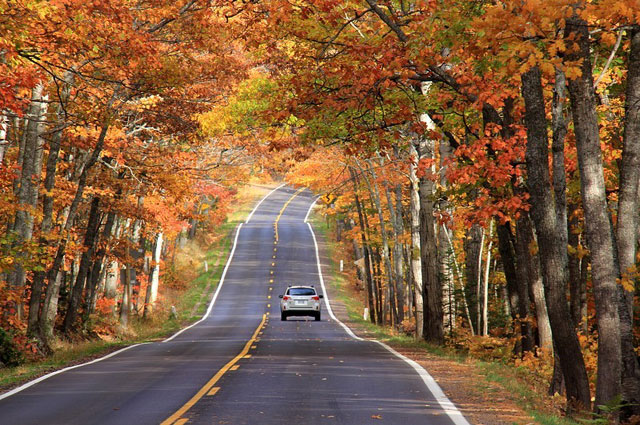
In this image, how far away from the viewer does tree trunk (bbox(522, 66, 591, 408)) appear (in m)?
12.8

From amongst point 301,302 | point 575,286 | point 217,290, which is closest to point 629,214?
point 575,286

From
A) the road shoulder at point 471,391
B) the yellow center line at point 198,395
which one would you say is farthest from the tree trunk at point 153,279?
the yellow center line at point 198,395

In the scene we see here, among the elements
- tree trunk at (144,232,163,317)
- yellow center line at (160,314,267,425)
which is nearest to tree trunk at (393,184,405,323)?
tree trunk at (144,232,163,317)

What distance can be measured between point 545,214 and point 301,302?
32.0m

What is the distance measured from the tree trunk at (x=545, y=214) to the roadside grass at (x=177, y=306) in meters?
9.61

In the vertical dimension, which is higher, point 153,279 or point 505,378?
point 153,279

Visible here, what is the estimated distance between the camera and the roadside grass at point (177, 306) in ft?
68.6

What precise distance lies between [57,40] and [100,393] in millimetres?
5741

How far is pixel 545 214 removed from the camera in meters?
12.8

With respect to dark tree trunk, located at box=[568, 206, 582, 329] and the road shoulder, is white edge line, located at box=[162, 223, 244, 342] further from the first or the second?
dark tree trunk, located at box=[568, 206, 582, 329]

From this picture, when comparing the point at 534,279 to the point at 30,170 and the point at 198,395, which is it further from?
the point at 30,170

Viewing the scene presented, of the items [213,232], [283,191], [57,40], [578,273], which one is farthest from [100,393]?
[283,191]

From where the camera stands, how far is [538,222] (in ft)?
42.4

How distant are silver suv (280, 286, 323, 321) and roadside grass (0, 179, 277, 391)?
17.6 ft
